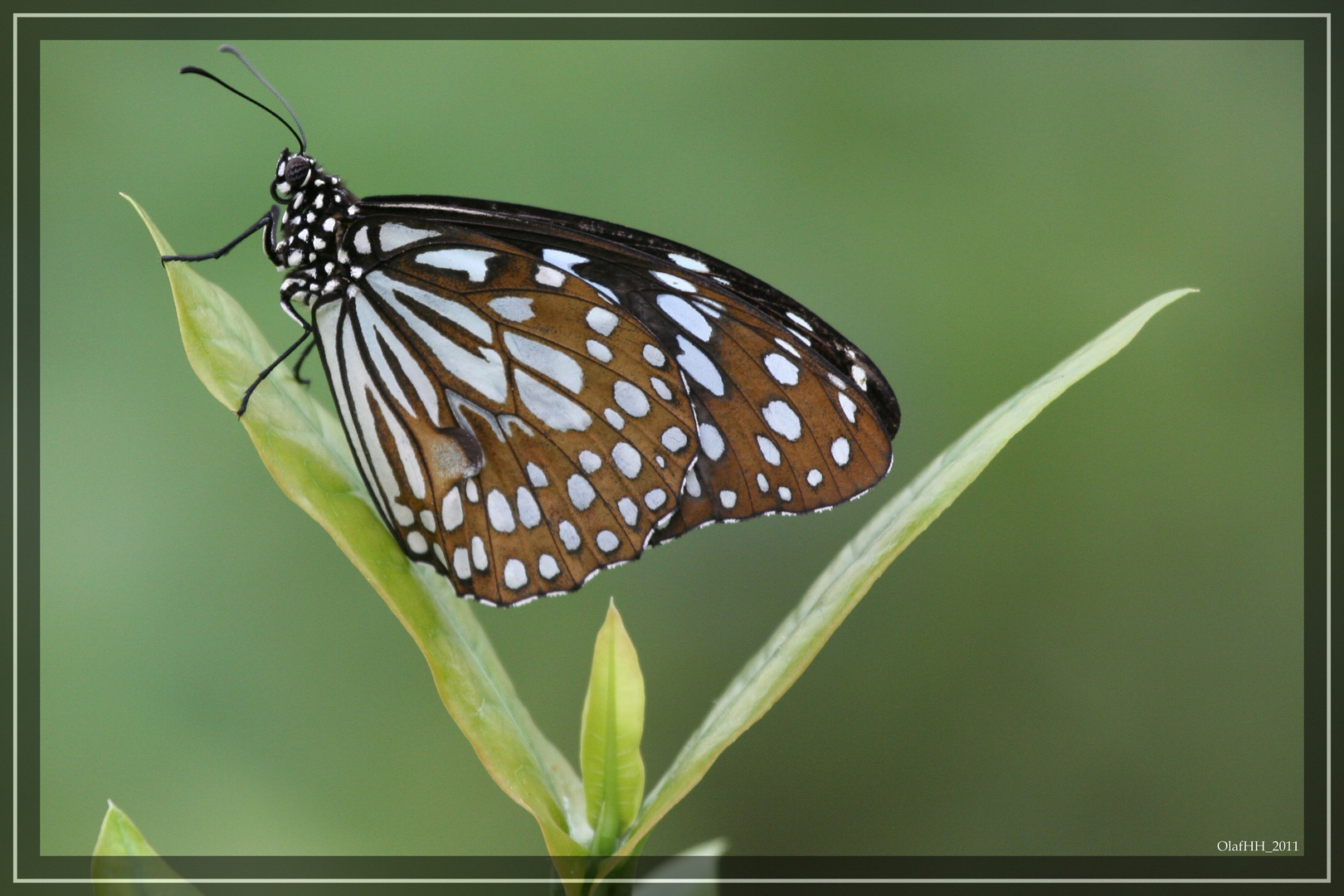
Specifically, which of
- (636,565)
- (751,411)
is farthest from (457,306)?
(636,565)

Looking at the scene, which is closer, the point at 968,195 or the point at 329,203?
the point at 329,203

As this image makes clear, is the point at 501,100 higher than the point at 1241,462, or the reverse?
the point at 501,100

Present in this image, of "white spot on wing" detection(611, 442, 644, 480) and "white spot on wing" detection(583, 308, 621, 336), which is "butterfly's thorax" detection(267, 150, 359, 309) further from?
"white spot on wing" detection(611, 442, 644, 480)

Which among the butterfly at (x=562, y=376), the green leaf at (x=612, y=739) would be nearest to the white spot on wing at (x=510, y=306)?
the butterfly at (x=562, y=376)

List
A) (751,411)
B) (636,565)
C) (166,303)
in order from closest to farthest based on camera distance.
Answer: (751,411) → (166,303) → (636,565)

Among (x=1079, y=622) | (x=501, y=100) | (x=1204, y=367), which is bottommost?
(x=1079, y=622)

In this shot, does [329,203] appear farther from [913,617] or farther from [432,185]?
[913,617]
